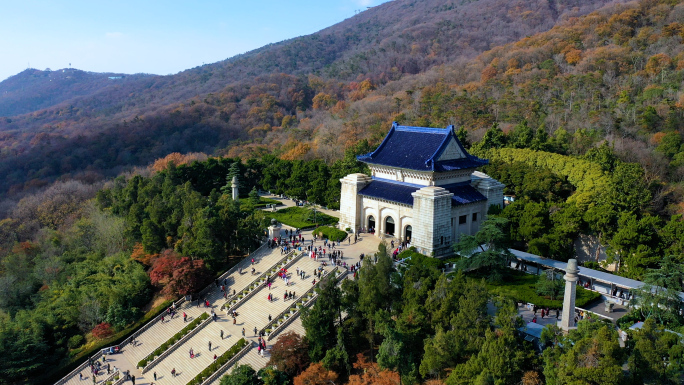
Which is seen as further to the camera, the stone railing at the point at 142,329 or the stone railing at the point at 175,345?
the stone railing at the point at 142,329

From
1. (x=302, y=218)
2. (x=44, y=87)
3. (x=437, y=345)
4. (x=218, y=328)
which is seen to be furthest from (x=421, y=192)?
(x=44, y=87)

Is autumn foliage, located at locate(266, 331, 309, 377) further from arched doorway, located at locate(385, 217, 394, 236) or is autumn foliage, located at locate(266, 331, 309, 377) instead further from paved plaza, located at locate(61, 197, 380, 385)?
arched doorway, located at locate(385, 217, 394, 236)

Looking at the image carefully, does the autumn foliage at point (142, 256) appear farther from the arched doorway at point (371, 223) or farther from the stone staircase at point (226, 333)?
the arched doorway at point (371, 223)

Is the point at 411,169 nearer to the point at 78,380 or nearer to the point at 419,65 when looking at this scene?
Result: the point at 78,380

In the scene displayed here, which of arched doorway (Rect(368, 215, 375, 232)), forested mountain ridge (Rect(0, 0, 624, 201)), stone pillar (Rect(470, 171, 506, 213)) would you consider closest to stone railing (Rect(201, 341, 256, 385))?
arched doorway (Rect(368, 215, 375, 232))

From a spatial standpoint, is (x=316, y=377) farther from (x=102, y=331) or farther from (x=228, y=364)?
(x=102, y=331)

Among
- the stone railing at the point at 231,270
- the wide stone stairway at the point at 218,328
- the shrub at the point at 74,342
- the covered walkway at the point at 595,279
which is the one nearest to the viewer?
the covered walkway at the point at 595,279

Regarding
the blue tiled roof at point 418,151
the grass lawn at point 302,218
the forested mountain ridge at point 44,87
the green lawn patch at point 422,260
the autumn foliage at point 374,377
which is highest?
the forested mountain ridge at point 44,87

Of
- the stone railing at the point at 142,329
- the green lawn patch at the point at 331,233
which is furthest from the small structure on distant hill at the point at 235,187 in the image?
the green lawn patch at the point at 331,233
